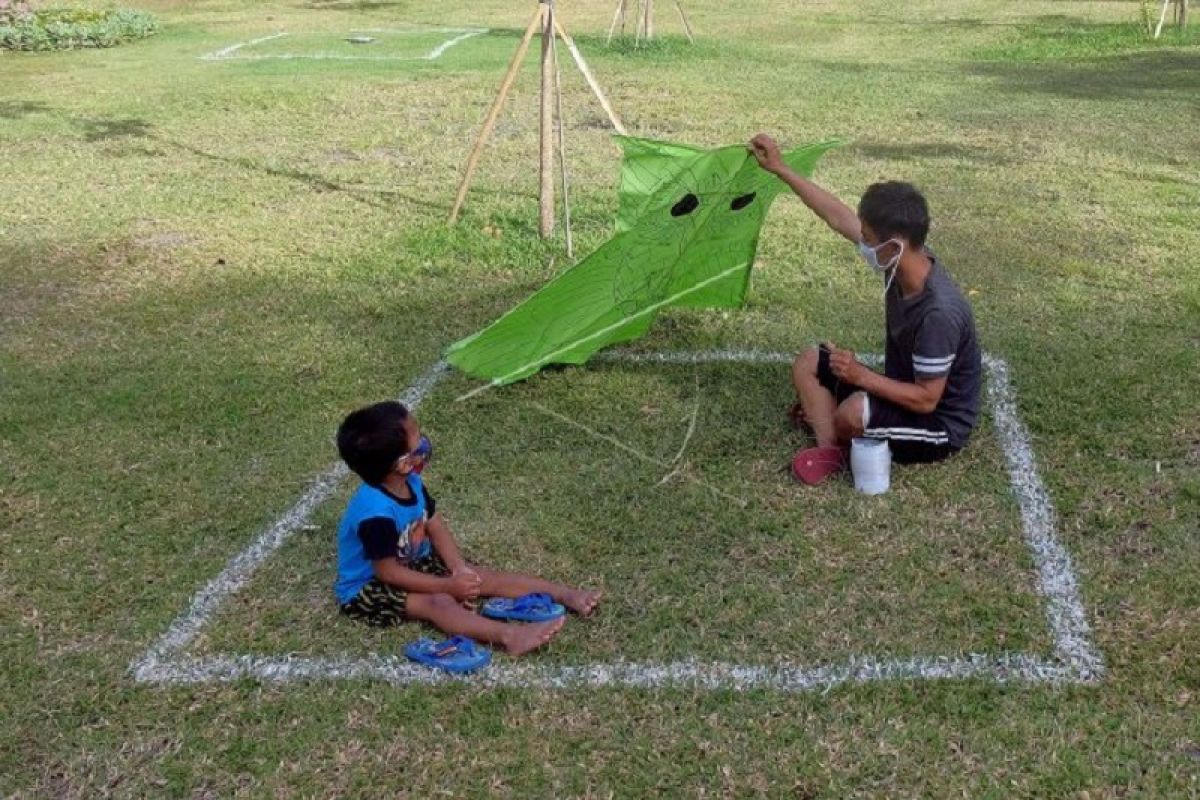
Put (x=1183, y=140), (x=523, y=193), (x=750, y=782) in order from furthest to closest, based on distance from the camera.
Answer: (x=1183, y=140) < (x=523, y=193) < (x=750, y=782)

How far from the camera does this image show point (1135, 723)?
3143mm

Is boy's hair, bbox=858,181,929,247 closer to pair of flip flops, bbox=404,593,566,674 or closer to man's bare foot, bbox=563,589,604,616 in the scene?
man's bare foot, bbox=563,589,604,616

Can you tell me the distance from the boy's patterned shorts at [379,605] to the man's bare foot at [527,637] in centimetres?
38

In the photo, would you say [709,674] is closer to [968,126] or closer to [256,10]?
[968,126]

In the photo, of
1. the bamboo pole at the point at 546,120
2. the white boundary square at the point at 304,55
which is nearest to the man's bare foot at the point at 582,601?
the bamboo pole at the point at 546,120

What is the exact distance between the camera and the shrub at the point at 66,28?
645 inches

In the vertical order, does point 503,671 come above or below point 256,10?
below

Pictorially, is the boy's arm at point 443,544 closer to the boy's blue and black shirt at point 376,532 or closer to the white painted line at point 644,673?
the boy's blue and black shirt at point 376,532

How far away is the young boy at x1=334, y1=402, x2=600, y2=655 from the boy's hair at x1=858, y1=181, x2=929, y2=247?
5.79ft

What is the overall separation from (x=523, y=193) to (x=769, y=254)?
228cm

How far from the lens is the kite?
5.05 metres

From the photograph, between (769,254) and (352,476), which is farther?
(769,254)

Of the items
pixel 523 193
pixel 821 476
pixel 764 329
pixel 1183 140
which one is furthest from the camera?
pixel 1183 140

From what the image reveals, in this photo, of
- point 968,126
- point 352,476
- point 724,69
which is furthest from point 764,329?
point 724,69
